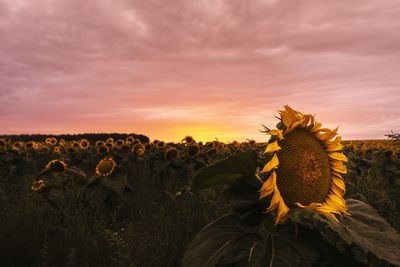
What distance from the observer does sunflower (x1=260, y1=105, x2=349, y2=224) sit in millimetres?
2164

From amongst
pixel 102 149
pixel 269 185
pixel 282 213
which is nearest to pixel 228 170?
pixel 269 185

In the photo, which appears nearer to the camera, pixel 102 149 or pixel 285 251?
pixel 285 251

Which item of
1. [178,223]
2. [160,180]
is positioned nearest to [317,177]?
[178,223]

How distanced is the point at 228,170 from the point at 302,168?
14.5 inches

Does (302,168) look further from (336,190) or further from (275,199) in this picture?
(336,190)

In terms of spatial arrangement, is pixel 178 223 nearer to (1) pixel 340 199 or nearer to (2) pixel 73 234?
(2) pixel 73 234

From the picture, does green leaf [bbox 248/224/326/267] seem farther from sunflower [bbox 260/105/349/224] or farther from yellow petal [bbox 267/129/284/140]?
yellow petal [bbox 267/129/284/140]

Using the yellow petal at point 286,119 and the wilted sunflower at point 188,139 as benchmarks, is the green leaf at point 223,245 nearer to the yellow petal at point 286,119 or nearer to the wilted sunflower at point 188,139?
the yellow petal at point 286,119

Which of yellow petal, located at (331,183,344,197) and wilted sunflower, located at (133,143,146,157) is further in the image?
wilted sunflower, located at (133,143,146,157)

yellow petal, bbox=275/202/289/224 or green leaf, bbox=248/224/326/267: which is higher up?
yellow petal, bbox=275/202/289/224

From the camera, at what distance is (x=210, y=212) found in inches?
214

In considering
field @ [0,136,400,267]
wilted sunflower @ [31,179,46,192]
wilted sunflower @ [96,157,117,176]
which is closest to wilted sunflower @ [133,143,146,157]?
field @ [0,136,400,267]

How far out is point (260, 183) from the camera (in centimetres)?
227

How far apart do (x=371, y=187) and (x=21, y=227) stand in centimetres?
408
